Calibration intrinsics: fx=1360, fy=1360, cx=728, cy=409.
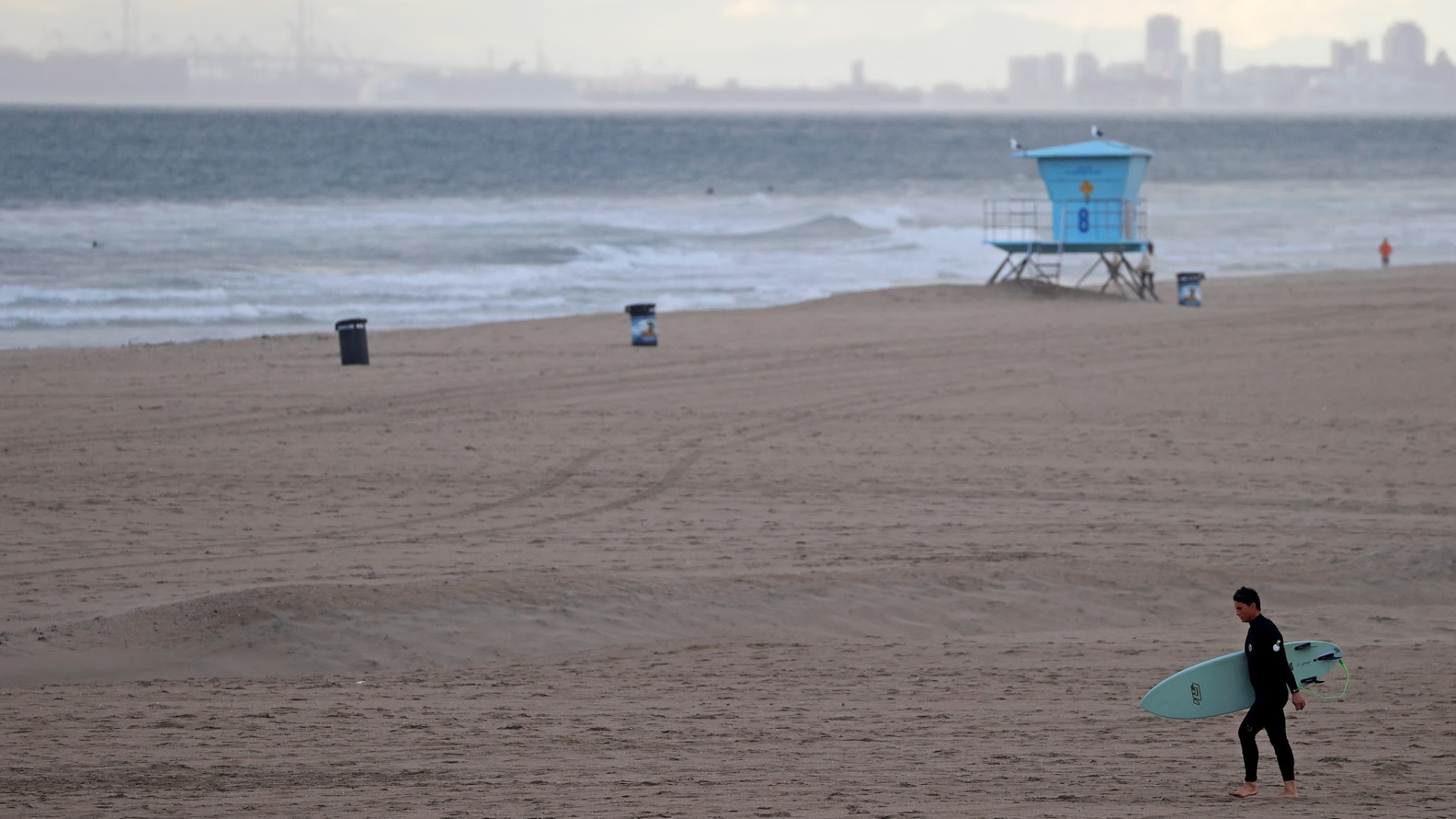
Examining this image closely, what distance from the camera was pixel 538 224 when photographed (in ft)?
125

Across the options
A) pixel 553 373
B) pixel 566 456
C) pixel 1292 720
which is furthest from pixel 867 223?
pixel 1292 720

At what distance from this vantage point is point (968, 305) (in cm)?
2100

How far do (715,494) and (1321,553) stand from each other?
431 centimetres

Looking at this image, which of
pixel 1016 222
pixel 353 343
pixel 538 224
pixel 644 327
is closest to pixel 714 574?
pixel 353 343

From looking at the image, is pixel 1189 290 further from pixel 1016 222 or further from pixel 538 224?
pixel 538 224

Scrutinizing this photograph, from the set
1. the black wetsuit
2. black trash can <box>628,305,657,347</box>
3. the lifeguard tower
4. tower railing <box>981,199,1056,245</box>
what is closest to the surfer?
the black wetsuit

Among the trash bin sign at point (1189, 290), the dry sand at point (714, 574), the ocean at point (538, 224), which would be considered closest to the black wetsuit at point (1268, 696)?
the dry sand at point (714, 574)

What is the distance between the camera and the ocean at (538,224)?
75.3 feet

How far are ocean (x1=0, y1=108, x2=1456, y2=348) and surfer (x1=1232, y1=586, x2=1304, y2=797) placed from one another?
13.3 m

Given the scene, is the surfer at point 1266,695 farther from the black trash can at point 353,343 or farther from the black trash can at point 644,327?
the black trash can at point 353,343

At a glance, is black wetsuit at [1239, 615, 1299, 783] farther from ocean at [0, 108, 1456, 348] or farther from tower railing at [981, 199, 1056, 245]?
tower railing at [981, 199, 1056, 245]

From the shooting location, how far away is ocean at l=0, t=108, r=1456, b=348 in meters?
23.0

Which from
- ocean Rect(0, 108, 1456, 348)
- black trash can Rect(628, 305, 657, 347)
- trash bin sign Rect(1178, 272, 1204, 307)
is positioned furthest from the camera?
ocean Rect(0, 108, 1456, 348)

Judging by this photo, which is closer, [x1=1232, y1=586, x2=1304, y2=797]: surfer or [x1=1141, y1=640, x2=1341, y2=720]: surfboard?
[x1=1232, y1=586, x2=1304, y2=797]: surfer
